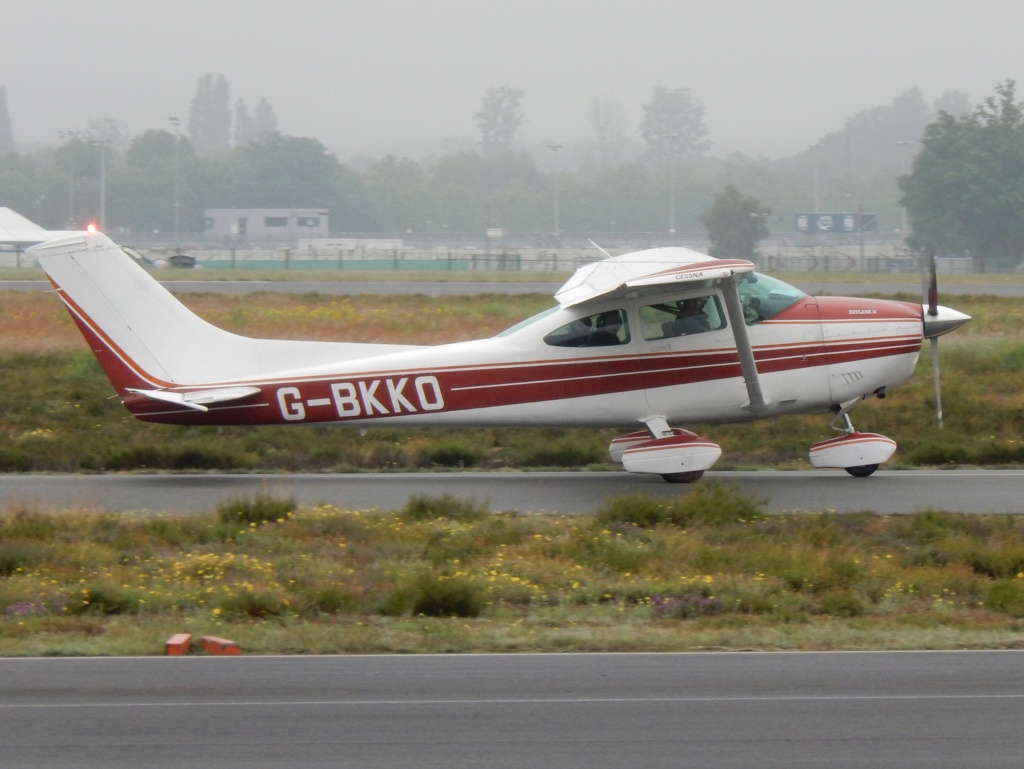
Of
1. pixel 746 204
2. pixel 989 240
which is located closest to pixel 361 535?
pixel 746 204

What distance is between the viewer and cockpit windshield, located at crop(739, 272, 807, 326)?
14.4 metres

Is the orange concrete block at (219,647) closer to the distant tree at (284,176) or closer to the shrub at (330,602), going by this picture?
the shrub at (330,602)

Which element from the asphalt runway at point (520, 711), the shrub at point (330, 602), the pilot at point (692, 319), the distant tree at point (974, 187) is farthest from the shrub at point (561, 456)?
the distant tree at point (974, 187)

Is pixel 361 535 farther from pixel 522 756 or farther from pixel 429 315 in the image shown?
pixel 429 315

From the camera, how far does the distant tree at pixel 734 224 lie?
48.5 metres

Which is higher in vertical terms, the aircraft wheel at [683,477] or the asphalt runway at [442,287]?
the asphalt runway at [442,287]

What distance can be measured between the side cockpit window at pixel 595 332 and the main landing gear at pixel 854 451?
254 cm

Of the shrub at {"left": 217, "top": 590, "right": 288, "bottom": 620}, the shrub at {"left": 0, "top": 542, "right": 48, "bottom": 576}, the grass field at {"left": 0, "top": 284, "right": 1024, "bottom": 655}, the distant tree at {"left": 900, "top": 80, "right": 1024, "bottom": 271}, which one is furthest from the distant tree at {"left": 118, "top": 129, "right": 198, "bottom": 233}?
the shrub at {"left": 217, "top": 590, "right": 288, "bottom": 620}

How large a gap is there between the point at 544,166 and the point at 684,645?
168m

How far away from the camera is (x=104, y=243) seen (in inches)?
549

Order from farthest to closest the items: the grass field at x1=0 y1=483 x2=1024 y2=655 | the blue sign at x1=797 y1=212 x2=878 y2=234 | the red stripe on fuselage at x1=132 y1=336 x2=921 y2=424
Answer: the blue sign at x1=797 y1=212 x2=878 y2=234
the red stripe on fuselage at x1=132 y1=336 x2=921 y2=424
the grass field at x1=0 y1=483 x2=1024 y2=655

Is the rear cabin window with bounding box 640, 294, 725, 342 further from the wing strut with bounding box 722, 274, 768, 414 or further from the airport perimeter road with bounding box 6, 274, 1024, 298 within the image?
the airport perimeter road with bounding box 6, 274, 1024, 298

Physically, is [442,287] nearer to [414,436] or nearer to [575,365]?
[414,436]

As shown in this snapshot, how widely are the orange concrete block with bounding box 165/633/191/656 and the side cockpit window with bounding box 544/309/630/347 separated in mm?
6990
